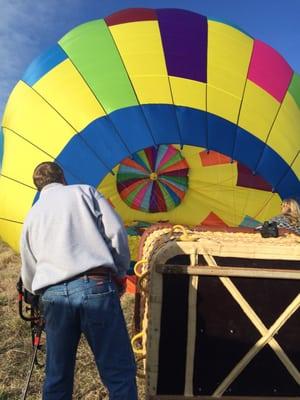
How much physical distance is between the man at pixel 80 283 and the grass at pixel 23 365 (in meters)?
0.86

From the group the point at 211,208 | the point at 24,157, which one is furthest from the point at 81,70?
the point at 211,208

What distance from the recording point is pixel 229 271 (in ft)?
8.07

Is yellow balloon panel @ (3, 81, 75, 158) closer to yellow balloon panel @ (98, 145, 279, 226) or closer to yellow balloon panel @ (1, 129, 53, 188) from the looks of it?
yellow balloon panel @ (1, 129, 53, 188)

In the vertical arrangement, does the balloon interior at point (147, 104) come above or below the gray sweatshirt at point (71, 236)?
above

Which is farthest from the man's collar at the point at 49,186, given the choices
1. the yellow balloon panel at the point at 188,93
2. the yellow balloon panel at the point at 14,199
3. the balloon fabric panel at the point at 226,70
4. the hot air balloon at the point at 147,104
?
the balloon fabric panel at the point at 226,70

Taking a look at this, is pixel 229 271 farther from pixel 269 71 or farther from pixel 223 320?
pixel 269 71

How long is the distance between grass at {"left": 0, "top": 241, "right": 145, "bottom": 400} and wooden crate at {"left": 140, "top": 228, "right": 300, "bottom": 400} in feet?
2.93

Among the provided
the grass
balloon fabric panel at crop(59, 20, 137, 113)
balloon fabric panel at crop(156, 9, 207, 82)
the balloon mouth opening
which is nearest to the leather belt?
the grass

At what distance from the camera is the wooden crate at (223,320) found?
8.16ft

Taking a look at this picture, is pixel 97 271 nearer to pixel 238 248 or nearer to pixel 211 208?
pixel 238 248

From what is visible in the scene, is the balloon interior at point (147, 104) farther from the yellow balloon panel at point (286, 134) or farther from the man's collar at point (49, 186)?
the man's collar at point (49, 186)

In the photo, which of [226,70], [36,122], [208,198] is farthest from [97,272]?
[208,198]

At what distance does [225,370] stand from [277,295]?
18.0 inches

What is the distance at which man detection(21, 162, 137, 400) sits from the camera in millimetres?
2439
